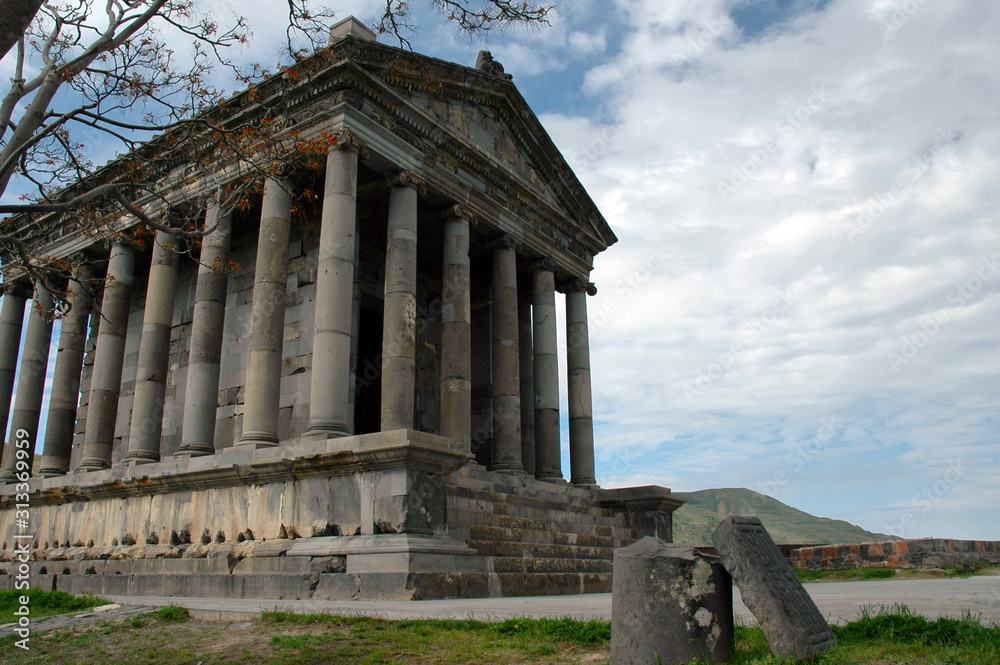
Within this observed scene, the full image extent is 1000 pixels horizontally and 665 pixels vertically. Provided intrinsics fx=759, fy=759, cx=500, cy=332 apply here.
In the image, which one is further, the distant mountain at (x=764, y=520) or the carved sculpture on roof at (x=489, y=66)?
the distant mountain at (x=764, y=520)

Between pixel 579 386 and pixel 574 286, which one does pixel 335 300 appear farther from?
pixel 574 286

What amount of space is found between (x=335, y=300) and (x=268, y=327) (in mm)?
1650

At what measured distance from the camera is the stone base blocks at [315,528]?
1136 cm

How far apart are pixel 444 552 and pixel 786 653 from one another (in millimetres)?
7760

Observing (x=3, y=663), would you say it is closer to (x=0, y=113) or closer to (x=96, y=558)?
(x=0, y=113)

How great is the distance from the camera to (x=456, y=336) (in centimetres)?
1814

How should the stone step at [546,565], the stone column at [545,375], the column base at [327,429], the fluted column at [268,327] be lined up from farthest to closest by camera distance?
the stone column at [545,375], the fluted column at [268,327], the column base at [327,429], the stone step at [546,565]

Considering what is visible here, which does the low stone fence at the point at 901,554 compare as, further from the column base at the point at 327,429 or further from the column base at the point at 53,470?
the column base at the point at 53,470

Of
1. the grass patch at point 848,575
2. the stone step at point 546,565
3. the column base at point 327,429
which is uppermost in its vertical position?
the column base at point 327,429

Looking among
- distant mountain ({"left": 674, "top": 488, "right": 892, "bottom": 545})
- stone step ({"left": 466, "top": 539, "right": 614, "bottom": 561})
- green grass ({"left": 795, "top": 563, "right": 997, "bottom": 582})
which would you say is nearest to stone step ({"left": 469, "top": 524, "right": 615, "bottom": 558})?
stone step ({"left": 466, "top": 539, "right": 614, "bottom": 561})

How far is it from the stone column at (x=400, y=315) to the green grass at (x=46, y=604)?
6193mm

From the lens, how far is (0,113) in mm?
8008

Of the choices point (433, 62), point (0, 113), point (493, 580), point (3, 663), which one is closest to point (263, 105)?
point (433, 62)

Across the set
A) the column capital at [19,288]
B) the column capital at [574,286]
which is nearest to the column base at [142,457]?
the column capital at [19,288]
